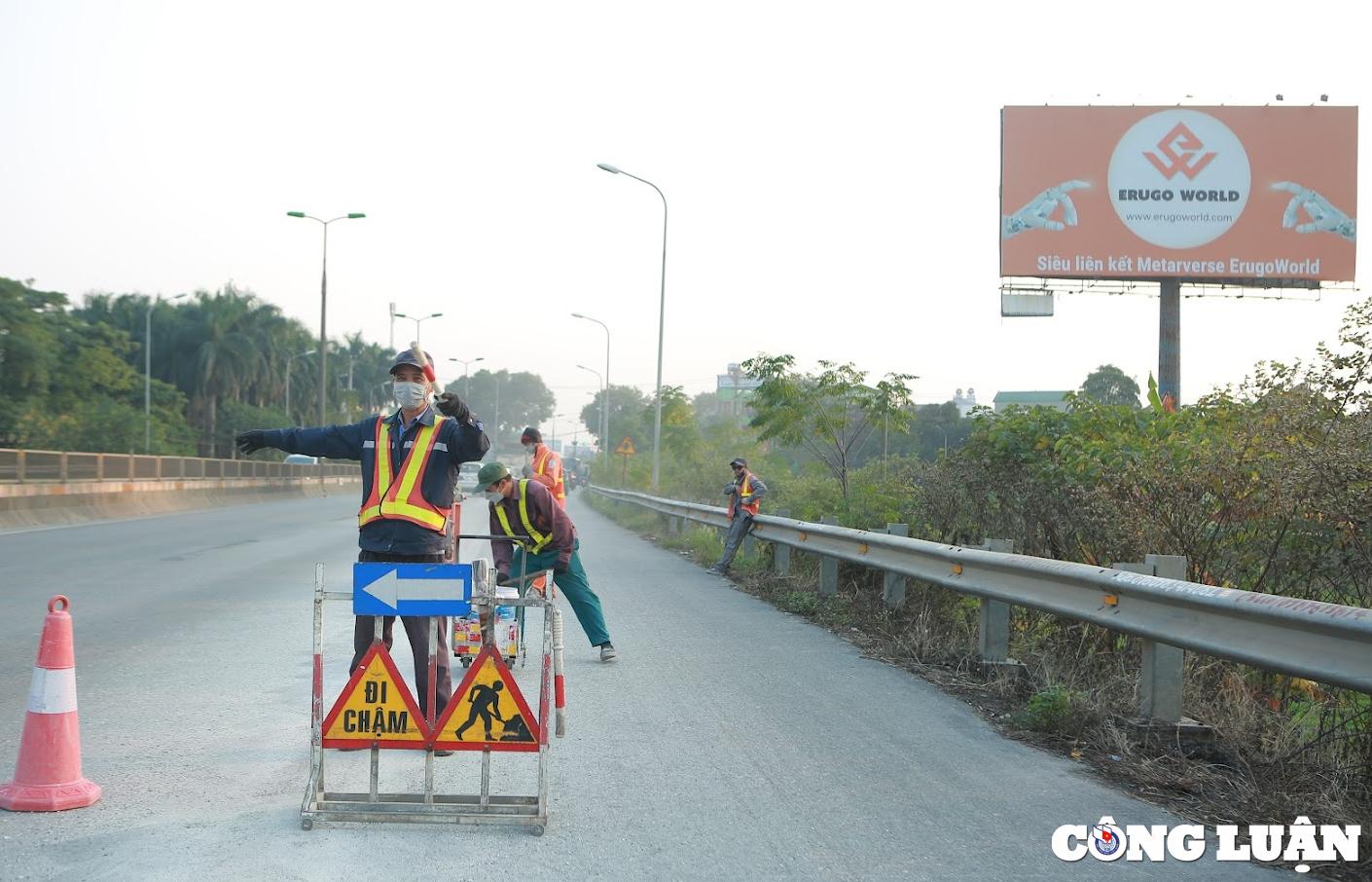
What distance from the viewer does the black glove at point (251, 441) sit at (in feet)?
21.4

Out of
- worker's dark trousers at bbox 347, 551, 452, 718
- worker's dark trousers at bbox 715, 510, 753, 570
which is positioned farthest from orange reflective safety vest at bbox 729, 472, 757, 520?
worker's dark trousers at bbox 347, 551, 452, 718

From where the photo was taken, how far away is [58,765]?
5395mm

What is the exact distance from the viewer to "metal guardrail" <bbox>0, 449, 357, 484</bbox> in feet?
86.0

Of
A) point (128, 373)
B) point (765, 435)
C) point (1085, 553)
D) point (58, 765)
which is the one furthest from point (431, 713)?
point (128, 373)

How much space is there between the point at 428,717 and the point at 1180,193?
29301mm

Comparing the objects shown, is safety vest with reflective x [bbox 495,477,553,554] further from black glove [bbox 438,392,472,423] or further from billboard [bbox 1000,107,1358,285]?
billboard [bbox 1000,107,1358,285]

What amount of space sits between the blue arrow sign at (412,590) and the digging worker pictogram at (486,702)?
1.03 ft

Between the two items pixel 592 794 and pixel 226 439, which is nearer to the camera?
pixel 592 794

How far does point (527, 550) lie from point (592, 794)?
3056mm

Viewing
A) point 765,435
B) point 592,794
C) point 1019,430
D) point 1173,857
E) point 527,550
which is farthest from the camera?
point 765,435

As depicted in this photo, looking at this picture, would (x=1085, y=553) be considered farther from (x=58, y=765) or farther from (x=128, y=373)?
(x=128, y=373)

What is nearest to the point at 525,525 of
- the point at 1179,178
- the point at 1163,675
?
the point at 1163,675

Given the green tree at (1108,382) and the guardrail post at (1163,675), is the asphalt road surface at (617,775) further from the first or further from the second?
the green tree at (1108,382)

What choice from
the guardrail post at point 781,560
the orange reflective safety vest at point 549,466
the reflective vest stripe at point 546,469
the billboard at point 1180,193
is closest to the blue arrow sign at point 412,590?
the reflective vest stripe at point 546,469
